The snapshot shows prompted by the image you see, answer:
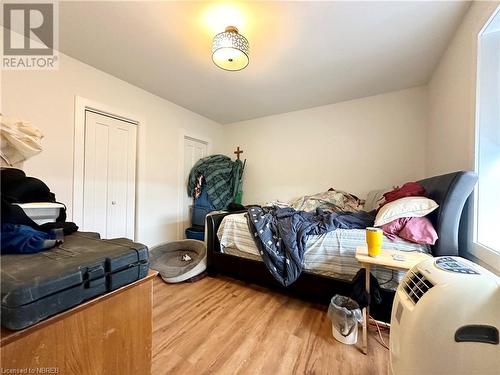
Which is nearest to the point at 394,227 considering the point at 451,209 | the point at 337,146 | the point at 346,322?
the point at 451,209

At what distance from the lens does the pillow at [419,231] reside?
1.36 m

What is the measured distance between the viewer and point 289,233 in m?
1.73

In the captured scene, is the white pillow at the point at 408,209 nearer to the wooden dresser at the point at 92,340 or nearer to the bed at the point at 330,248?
the bed at the point at 330,248

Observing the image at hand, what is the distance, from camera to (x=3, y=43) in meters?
1.60

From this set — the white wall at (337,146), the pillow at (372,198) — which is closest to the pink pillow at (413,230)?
the pillow at (372,198)

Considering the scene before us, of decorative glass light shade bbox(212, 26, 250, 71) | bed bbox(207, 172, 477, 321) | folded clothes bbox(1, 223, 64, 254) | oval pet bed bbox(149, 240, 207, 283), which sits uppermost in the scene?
decorative glass light shade bbox(212, 26, 250, 71)

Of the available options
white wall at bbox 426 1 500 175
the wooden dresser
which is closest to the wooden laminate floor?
the wooden dresser

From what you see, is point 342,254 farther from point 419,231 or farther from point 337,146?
point 337,146

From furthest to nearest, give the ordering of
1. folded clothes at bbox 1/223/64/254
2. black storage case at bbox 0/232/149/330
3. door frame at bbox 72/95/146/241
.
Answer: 1. door frame at bbox 72/95/146/241
2. folded clothes at bbox 1/223/64/254
3. black storage case at bbox 0/232/149/330

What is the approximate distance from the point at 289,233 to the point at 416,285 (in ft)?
3.17

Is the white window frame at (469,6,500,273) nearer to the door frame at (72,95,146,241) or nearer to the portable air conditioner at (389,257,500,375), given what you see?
the portable air conditioner at (389,257,500,375)

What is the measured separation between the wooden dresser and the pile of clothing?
0.30m

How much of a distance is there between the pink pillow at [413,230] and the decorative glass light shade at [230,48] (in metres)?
1.70

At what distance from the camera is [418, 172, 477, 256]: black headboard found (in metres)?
1.27
